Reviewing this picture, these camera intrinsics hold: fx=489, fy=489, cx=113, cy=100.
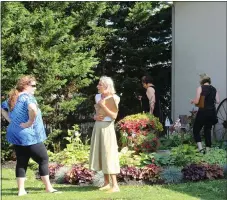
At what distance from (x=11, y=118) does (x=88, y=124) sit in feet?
22.7

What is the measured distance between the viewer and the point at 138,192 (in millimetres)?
6977

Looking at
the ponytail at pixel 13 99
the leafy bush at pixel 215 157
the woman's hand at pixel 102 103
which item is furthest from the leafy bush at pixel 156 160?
the ponytail at pixel 13 99

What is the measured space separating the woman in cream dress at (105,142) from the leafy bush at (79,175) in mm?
654

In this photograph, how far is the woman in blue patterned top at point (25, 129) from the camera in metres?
6.72

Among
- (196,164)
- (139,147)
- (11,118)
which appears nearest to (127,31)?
(139,147)

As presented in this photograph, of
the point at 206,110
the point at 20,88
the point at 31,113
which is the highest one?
the point at 20,88

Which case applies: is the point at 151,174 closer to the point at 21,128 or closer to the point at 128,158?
the point at 128,158

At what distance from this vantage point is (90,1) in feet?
41.4

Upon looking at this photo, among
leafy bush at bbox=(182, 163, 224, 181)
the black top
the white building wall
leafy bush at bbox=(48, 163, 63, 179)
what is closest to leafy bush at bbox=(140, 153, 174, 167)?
leafy bush at bbox=(182, 163, 224, 181)

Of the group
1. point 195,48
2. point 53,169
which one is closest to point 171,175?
point 53,169

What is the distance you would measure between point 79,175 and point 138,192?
129 centimetres

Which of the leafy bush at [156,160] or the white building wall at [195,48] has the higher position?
the white building wall at [195,48]

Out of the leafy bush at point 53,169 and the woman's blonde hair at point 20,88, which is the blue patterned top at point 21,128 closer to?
the woman's blonde hair at point 20,88

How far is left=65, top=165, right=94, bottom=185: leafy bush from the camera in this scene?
7868mm
